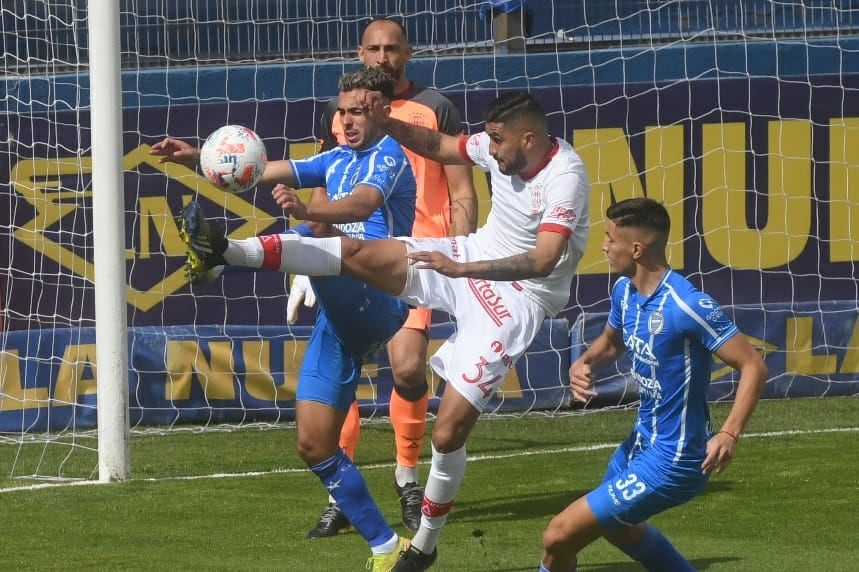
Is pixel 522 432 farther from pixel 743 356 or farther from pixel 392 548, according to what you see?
pixel 743 356

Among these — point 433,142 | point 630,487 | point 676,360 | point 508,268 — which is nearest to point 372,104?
point 433,142

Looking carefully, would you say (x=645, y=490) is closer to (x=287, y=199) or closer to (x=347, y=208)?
(x=287, y=199)

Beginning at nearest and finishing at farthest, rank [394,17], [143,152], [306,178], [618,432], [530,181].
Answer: [530,181], [306,178], [618,432], [143,152], [394,17]

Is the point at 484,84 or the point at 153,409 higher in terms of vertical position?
the point at 484,84

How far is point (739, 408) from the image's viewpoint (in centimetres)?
465

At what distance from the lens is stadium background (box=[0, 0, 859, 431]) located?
10.7 meters

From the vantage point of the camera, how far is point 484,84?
11055mm

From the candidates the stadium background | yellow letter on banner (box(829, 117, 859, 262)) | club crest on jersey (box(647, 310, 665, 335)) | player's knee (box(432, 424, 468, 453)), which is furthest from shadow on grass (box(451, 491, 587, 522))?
yellow letter on banner (box(829, 117, 859, 262))

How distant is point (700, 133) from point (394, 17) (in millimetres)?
2502

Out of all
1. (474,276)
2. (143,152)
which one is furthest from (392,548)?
(143,152)

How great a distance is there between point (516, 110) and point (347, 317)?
108 centimetres

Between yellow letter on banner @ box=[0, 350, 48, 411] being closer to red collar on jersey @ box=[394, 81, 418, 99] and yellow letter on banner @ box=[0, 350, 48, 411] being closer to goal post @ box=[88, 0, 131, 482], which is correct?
goal post @ box=[88, 0, 131, 482]

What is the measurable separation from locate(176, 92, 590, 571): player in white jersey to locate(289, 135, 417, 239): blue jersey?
0.66ft

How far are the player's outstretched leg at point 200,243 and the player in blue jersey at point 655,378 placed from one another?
58.6 inches
